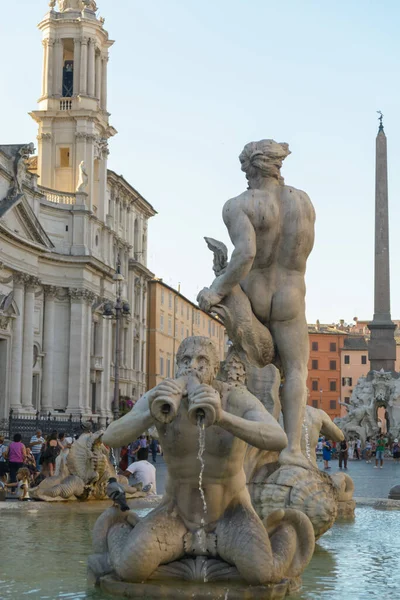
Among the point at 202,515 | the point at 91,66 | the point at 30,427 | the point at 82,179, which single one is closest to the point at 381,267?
the point at 30,427

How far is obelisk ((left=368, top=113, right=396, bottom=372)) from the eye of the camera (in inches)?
1718

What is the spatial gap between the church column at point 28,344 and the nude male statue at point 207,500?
43589mm

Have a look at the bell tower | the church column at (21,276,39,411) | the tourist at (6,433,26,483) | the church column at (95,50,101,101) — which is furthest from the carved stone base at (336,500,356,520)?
the church column at (95,50,101,101)

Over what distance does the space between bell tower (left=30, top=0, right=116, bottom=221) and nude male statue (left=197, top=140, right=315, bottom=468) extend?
49114 mm

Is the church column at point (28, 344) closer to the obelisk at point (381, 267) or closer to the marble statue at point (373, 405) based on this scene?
the marble statue at point (373, 405)

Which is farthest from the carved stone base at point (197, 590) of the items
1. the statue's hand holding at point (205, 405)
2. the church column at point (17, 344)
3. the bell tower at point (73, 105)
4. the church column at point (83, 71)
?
the church column at point (83, 71)

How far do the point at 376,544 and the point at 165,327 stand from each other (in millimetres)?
71477

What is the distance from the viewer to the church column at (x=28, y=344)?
47.8 meters

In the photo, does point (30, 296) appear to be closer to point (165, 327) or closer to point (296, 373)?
point (165, 327)

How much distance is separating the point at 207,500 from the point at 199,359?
2.21ft

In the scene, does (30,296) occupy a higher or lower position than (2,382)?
higher

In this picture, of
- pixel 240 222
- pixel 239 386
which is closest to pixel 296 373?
pixel 240 222

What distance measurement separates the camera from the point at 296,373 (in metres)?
6.60

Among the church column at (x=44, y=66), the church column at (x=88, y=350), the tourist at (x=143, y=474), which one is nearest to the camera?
the tourist at (x=143, y=474)
